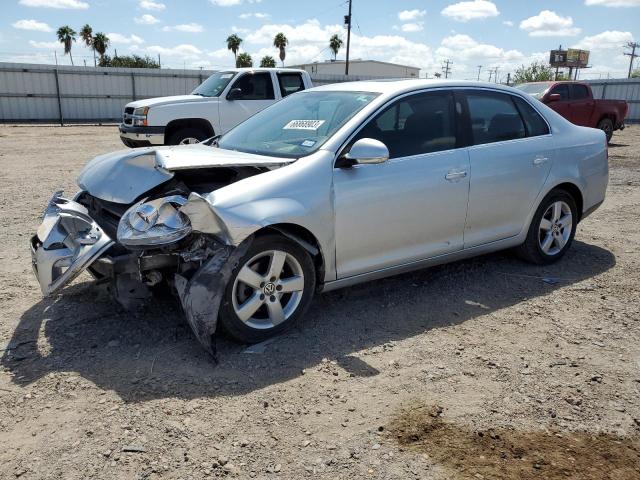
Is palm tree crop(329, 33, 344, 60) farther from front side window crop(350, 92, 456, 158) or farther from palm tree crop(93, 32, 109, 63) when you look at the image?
front side window crop(350, 92, 456, 158)

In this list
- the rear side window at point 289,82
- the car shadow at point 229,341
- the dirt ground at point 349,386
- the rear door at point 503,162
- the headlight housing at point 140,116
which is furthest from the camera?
the rear side window at point 289,82

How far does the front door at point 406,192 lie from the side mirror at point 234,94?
7.27 m

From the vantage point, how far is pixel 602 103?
17.1 metres

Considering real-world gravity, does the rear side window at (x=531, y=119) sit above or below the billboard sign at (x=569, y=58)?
below

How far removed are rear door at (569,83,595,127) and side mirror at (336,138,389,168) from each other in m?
14.7

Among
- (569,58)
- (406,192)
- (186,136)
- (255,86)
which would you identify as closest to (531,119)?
(406,192)

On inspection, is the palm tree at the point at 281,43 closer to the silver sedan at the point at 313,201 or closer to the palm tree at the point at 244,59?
the palm tree at the point at 244,59

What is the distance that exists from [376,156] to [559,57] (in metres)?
73.5

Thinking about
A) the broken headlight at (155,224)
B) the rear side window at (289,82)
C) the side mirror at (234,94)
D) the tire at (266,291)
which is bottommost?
the tire at (266,291)

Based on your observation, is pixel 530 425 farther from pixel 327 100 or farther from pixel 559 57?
pixel 559 57

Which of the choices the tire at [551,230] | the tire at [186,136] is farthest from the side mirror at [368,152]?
the tire at [186,136]

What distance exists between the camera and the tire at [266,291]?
3574 millimetres

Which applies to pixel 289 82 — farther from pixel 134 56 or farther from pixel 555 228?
pixel 134 56

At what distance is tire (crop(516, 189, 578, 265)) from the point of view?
5.26 m
